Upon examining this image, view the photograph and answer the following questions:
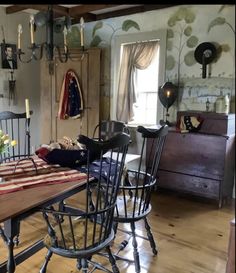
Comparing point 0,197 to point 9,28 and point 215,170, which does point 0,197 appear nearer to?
point 215,170

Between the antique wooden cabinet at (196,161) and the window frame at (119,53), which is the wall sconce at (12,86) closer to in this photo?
the window frame at (119,53)

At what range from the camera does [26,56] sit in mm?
4328

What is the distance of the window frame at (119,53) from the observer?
3.03 metres

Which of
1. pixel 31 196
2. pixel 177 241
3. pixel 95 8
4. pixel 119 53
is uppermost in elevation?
pixel 119 53

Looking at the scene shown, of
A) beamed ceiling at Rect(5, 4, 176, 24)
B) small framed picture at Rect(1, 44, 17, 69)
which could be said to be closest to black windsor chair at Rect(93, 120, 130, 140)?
beamed ceiling at Rect(5, 4, 176, 24)

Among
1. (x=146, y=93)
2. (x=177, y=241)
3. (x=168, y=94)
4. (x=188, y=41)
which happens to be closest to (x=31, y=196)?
(x=188, y=41)

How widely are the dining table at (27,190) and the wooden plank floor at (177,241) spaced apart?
0.29m

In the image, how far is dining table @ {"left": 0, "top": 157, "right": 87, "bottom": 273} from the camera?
1448 mm

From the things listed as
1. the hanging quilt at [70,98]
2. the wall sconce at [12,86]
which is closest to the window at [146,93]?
the hanging quilt at [70,98]

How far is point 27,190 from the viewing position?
65.1 inches

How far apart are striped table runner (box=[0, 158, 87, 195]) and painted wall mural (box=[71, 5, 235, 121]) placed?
101 cm

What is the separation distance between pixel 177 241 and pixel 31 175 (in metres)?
1.36

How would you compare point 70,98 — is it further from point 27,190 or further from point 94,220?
point 94,220

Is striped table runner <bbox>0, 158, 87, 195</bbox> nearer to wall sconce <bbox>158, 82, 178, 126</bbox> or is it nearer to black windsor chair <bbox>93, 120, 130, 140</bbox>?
black windsor chair <bbox>93, 120, 130, 140</bbox>
